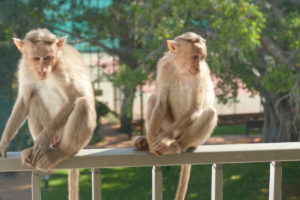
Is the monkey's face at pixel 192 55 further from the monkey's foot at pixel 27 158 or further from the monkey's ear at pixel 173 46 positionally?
the monkey's foot at pixel 27 158

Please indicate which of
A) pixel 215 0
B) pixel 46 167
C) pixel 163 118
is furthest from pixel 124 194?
pixel 46 167

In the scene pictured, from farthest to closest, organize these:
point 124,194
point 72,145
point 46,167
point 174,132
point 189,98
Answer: point 124,194, point 189,98, point 174,132, point 72,145, point 46,167

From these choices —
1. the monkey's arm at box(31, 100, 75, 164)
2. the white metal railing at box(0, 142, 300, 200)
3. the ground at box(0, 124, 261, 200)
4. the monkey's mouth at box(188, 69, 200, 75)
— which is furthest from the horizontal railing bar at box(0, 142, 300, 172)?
the ground at box(0, 124, 261, 200)

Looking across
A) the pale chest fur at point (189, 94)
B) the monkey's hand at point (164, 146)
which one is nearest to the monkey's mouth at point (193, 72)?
the pale chest fur at point (189, 94)

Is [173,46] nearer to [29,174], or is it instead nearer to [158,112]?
[158,112]

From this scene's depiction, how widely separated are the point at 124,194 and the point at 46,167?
7.14 metres

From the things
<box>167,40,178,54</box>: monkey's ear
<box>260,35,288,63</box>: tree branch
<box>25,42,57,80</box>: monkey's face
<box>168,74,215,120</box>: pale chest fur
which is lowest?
<box>168,74,215,120</box>: pale chest fur

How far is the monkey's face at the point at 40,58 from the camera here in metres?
2.10

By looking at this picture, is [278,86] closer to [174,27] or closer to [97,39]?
[174,27]

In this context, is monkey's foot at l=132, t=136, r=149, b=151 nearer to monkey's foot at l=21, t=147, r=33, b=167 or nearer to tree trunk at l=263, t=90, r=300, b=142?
monkey's foot at l=21, t=147, r=33, b=167

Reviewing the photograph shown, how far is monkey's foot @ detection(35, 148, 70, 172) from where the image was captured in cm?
187

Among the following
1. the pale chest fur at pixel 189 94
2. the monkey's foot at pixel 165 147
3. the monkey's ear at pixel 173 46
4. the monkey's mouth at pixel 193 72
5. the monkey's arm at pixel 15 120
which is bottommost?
the monkey's foot at pixel 165 147

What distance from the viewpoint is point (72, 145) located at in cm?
203

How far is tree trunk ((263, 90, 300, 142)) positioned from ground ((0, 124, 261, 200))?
0.85 m
